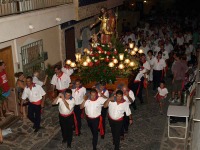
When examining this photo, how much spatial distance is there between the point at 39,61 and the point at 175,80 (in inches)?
218

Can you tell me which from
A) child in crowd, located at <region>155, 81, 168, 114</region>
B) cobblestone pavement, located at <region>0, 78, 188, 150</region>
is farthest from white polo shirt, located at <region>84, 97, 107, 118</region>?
child in crowd, located at <region>155, 81, 168, 114</region>

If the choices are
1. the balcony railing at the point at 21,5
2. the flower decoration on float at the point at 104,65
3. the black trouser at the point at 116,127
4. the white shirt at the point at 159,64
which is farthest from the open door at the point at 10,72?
the white shirt at the point at 159,64

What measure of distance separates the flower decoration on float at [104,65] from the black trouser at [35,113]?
1.77 m

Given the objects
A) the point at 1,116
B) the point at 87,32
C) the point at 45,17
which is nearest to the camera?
the point at 1,116

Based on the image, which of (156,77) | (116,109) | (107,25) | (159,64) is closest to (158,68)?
(159,64)

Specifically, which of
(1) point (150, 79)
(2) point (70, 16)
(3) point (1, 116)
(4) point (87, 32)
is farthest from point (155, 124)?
(4) point (87, 32)

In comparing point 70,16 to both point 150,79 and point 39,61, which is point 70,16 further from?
point 150,79

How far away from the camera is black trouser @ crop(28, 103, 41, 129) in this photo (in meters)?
9.12

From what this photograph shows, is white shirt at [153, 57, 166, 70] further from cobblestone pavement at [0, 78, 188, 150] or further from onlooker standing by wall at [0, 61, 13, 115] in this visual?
onlooker standing by wall at [0, 61, 13, 115]

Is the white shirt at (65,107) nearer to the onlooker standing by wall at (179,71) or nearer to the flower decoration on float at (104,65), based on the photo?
the flower decoration on float at (104,65)

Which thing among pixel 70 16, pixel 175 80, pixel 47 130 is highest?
pixel 70 16

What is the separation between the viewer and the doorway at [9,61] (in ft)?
34.0

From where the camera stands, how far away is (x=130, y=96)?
8625mm

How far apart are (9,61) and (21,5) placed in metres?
2.02
